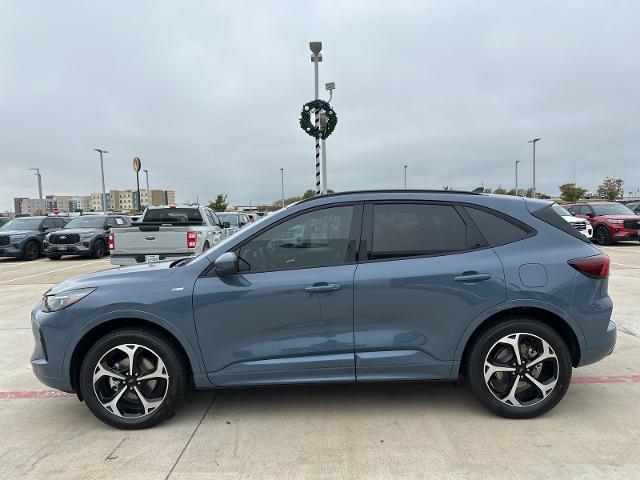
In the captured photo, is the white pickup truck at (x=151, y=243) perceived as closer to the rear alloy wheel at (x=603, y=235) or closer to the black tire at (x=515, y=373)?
the black tire at (x=515, y=373)

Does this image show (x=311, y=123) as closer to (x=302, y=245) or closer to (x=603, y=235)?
(x=302, y=245)

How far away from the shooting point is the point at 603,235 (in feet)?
59.8

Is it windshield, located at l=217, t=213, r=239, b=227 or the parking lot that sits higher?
windshield, located at l=217, t=213, r=239, b=227

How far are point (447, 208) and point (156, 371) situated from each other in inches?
99.8

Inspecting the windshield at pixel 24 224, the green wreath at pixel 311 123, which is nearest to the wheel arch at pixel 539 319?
the green wreath at pixel 311 123

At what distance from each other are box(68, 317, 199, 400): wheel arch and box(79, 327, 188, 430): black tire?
0.04 meters

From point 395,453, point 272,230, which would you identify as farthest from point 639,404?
point 272,230

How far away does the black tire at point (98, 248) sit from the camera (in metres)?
16.7

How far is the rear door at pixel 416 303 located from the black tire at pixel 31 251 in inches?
679

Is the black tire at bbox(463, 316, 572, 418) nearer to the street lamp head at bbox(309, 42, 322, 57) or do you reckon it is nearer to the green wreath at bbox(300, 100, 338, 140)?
the green wreath at bbox(300, 100, 338, 140)

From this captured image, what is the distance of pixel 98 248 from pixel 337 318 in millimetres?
15658

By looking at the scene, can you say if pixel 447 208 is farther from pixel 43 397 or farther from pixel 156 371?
pixel 43 397

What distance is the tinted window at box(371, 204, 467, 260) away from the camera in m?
3.58

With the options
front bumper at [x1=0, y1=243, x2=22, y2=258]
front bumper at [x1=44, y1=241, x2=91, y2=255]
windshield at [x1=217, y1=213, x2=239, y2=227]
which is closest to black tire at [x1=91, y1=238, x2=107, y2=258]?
front bumper at [x1=44, y1=241, x2=91, y2=255]
